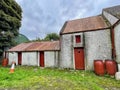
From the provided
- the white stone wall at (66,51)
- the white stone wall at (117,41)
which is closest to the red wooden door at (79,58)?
the white stone wall at (66,51)

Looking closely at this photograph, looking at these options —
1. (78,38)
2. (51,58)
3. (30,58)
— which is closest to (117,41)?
(78,38)

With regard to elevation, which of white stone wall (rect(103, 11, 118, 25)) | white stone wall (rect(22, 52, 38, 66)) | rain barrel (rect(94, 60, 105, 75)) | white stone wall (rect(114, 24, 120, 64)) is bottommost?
rain barrel (rect(94, 60, 105, 75))

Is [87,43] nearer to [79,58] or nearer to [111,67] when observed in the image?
[79,58]

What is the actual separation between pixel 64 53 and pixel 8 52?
9.79m

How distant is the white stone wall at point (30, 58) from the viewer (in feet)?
63.7

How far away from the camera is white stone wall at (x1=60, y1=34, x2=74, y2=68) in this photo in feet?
Answer: 53.4

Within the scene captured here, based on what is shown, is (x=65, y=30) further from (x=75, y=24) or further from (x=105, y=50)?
(x=105, y=50)

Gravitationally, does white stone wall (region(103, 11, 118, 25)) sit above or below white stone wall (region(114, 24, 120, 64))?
above

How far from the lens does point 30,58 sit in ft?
65.2

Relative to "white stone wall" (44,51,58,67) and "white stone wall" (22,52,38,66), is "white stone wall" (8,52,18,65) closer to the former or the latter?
"white stone wall" (22,52,38,66)

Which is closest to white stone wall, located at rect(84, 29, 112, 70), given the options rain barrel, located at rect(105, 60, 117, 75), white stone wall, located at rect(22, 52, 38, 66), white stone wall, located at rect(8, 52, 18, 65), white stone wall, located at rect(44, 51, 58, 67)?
rain barrel, located at rect(105, 60, 117, 75)

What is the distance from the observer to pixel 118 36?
12.5m

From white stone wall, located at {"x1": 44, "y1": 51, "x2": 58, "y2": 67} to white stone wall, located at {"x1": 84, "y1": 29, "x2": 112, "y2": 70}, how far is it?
12.6ft

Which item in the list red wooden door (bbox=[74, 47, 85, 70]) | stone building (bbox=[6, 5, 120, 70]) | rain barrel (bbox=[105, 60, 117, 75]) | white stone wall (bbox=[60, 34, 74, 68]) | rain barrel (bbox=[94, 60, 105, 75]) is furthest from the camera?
white stone wall (bbox=[60, 34, 74, 68])
